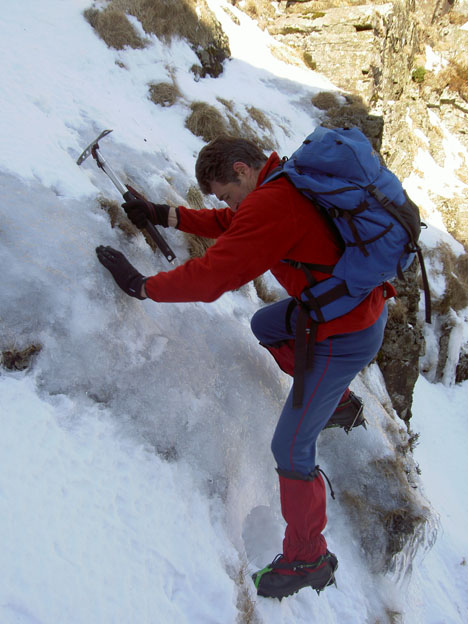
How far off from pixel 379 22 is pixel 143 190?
46.1 ft

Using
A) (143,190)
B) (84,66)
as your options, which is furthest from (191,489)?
(84,66)

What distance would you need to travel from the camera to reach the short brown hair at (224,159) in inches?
104

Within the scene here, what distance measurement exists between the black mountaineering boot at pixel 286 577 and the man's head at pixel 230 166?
2.30 metres

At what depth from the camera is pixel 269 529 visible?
296 centimetres

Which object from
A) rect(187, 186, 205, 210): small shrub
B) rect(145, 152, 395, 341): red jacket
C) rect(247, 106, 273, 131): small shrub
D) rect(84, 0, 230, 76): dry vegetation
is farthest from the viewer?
rect(247, 106, 273, 131): small shrub

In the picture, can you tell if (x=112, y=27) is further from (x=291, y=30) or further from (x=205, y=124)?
(x=291, y=30)

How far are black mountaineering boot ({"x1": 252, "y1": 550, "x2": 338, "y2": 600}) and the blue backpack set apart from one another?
174 centimetres

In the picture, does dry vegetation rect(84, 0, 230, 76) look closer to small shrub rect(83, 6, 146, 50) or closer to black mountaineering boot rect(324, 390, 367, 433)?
small shrub rect(83, 6, 146, 50)

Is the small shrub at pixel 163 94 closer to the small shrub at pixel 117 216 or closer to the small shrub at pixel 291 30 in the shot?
the small shrub at pixel 117 216

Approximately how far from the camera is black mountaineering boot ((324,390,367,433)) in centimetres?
361

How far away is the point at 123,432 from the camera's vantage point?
8.05ft

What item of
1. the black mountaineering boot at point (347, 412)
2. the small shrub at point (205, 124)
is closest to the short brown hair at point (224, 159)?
the black mountaineering boot at point (347, 412)

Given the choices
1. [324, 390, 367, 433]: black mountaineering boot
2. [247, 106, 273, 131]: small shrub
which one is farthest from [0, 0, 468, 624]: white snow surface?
[247, 106, 273, 131]: small shrub

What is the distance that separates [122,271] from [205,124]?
495 centimetres
